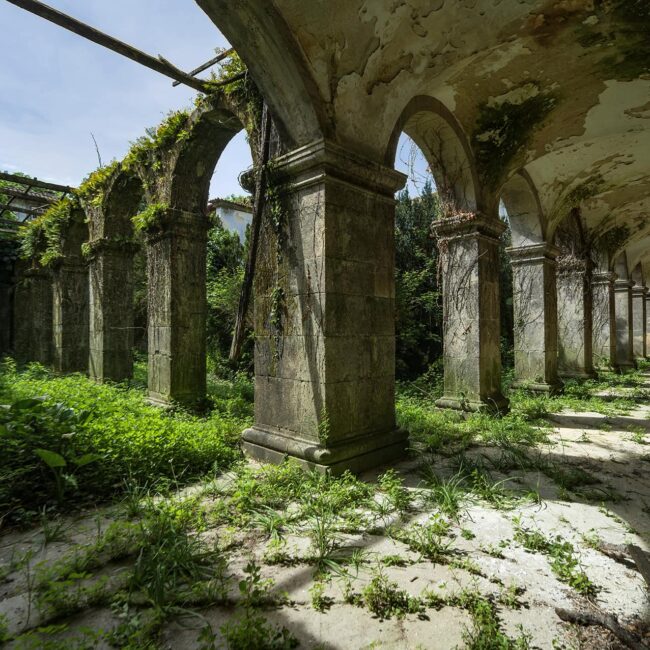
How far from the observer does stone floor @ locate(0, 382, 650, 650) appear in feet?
5.46

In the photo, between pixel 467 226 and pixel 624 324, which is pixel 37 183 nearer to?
pixel 467 226

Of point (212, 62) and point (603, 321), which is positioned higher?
point (212, 62)

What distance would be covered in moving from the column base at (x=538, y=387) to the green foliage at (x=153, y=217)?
6593mm

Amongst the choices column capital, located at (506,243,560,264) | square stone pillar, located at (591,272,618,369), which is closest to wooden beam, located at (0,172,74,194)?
column capital, located at (506,243,560,264)

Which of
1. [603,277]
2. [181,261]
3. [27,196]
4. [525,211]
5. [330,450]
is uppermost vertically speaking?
[27,196]

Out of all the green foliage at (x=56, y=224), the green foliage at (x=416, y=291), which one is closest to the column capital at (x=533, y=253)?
the green foliage at (x=416, y=291)

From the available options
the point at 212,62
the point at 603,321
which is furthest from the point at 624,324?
the point at 212,62

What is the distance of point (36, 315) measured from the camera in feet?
37.0

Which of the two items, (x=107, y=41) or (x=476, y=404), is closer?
(x=107, y=41)

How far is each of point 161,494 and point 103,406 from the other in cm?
174

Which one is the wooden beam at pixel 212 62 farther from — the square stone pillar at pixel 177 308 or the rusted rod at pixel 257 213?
the square stone pillar at pixel 177 308

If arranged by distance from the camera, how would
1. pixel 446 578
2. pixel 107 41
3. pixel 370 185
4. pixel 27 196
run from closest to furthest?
pixel 446 578 → pixel 370 185 → pixel 107 41 → pixel 27 196

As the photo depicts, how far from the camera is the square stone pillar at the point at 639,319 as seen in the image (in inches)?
628

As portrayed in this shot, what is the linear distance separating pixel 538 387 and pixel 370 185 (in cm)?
551
